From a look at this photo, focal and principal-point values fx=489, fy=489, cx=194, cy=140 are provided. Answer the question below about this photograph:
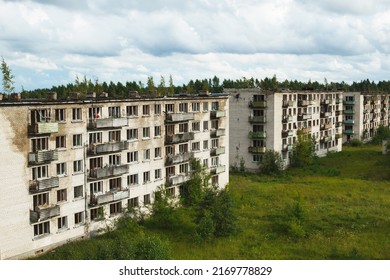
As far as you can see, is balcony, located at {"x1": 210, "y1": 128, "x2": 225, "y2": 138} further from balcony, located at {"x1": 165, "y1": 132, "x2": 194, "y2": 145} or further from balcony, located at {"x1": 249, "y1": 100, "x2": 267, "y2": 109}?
balcony, located at {"x1": 249, "y1": 100, "x2": 267, "y2": 109}

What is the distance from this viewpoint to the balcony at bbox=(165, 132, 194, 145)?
52219 mm

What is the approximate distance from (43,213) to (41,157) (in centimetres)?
435

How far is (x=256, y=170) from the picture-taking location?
75.7 metres

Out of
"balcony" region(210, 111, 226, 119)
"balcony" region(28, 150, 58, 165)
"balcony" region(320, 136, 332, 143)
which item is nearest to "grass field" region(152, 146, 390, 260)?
"balcony" region(210, 111, 226, 119)

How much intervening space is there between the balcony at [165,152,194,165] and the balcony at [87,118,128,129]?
8.03 meters

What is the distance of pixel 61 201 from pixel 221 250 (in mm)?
13775

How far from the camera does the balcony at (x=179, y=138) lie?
171ft

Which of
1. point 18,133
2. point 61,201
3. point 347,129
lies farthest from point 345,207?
point 347,129

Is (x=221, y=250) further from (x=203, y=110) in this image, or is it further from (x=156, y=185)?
(x=203, y=110)

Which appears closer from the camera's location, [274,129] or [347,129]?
[274,129]

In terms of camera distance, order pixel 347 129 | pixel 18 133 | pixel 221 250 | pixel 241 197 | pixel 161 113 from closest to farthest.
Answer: pixel 18 133, pixel 221 250, pixel 161 113, pixel 241 197, pixel 347 129

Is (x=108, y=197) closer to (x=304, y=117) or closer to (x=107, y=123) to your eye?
(x=107, y=123)

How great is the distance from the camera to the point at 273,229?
45312 millimetres

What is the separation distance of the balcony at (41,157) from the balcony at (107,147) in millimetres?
4444
